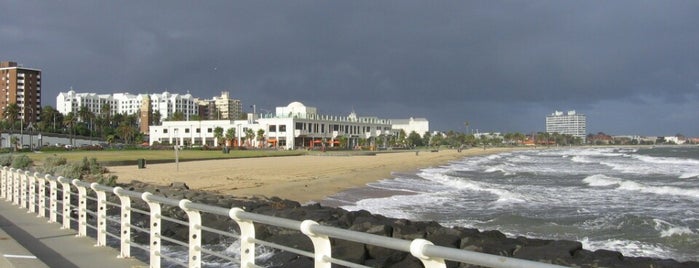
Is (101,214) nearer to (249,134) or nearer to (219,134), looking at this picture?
(249,134)

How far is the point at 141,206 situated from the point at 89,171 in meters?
9.78

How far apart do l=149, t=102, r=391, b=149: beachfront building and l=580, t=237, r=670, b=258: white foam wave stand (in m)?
117

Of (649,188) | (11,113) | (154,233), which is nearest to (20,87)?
(11,113)

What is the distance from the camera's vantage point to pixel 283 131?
131 metres

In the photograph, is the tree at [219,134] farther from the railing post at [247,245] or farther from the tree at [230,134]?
the railing post at [247,245]

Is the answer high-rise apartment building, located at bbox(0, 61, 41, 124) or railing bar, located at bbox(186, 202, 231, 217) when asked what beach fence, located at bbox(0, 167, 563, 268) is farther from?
high-rise apartment building, located at bbox(0, 61, 41, 124)

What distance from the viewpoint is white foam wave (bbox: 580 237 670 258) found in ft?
40.5

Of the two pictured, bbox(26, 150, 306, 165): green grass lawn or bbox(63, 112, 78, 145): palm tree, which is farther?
A: bbox(63, 112, 78, 145): palm tree

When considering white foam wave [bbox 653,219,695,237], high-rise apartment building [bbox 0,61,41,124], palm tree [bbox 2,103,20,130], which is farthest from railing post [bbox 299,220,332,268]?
high-rise apartment building [bbox 0,61,41,124]

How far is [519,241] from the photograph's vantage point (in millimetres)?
11289

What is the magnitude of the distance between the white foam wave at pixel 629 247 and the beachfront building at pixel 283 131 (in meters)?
117

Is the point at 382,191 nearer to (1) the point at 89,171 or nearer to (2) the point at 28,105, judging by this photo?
(1) the point at 89,171

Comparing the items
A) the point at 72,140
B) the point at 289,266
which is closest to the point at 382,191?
the point at 289,266

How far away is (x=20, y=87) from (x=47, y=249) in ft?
582
